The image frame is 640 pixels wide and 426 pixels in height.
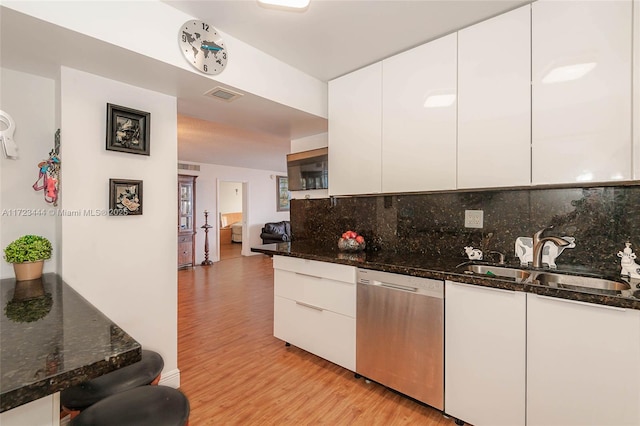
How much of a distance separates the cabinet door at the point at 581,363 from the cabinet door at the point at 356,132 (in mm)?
1331

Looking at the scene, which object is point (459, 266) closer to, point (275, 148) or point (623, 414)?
point (623, 414)

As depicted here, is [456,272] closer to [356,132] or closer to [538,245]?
[538,245]

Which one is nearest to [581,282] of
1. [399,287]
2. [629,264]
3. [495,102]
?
[629,264]

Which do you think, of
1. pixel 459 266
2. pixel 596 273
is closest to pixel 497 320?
pixel 459 266

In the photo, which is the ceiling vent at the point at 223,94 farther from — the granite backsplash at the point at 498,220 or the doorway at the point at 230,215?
the doorway at the point at 230,215

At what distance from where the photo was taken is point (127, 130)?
6.07ft

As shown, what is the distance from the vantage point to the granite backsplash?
165cm

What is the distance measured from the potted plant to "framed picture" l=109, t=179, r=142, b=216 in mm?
369

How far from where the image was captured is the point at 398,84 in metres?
2.15

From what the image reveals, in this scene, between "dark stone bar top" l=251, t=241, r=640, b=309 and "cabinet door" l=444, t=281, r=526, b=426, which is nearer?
"dark stone bar top" l=251, t=241, r=640, b=309

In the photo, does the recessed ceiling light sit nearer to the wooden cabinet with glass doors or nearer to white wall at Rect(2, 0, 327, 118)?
white wall at Rect(2, 0, 327, 118)

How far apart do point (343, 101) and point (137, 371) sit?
2308 mm

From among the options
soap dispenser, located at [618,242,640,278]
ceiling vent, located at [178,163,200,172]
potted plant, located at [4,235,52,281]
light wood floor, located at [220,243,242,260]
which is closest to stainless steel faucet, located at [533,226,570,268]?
soap dispenser, located at [618,242,640,278]

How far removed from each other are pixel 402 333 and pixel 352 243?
0.88 meters
